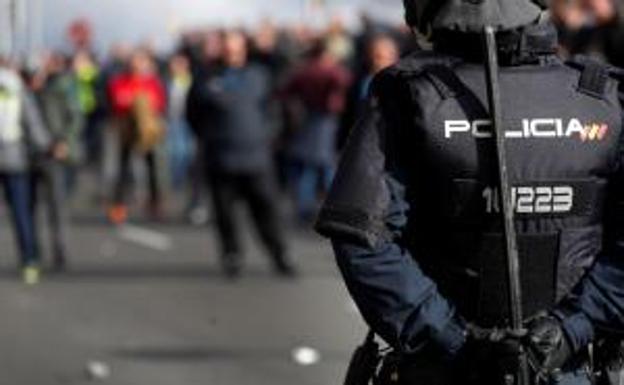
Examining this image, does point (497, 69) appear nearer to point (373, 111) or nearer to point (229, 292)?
point (373, 111)

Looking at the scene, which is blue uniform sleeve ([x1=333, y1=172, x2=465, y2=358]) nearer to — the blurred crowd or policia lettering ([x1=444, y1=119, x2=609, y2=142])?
policia lettering ([x1=444, y1=119, x2=609, y2=142])

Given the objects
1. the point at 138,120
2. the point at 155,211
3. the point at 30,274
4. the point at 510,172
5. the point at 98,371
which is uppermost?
the point at 510,172

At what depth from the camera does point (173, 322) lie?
1327cm

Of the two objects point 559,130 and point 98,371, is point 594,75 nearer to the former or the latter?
point 559,130

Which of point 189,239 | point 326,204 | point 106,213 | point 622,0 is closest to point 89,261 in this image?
point 189,239

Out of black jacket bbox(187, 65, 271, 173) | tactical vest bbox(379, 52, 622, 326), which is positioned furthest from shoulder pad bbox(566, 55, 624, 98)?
black jacket bbox(187, 65, 271, 173)

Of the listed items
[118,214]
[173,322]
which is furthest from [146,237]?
[173,322]

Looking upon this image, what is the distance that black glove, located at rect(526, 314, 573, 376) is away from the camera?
4453 millimetres

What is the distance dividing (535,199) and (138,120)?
19.4 meters

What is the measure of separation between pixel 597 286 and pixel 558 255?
104 mm

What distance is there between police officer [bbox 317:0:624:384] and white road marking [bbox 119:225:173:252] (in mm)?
14762

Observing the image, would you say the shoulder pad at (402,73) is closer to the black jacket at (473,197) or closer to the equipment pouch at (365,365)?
the black jacket at (473,197)

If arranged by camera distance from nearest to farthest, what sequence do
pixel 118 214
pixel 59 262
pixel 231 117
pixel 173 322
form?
Answer: pixel 173 322 → pixel 231 117 → pixel 59 262 → pixel 118 214

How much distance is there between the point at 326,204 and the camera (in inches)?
181
